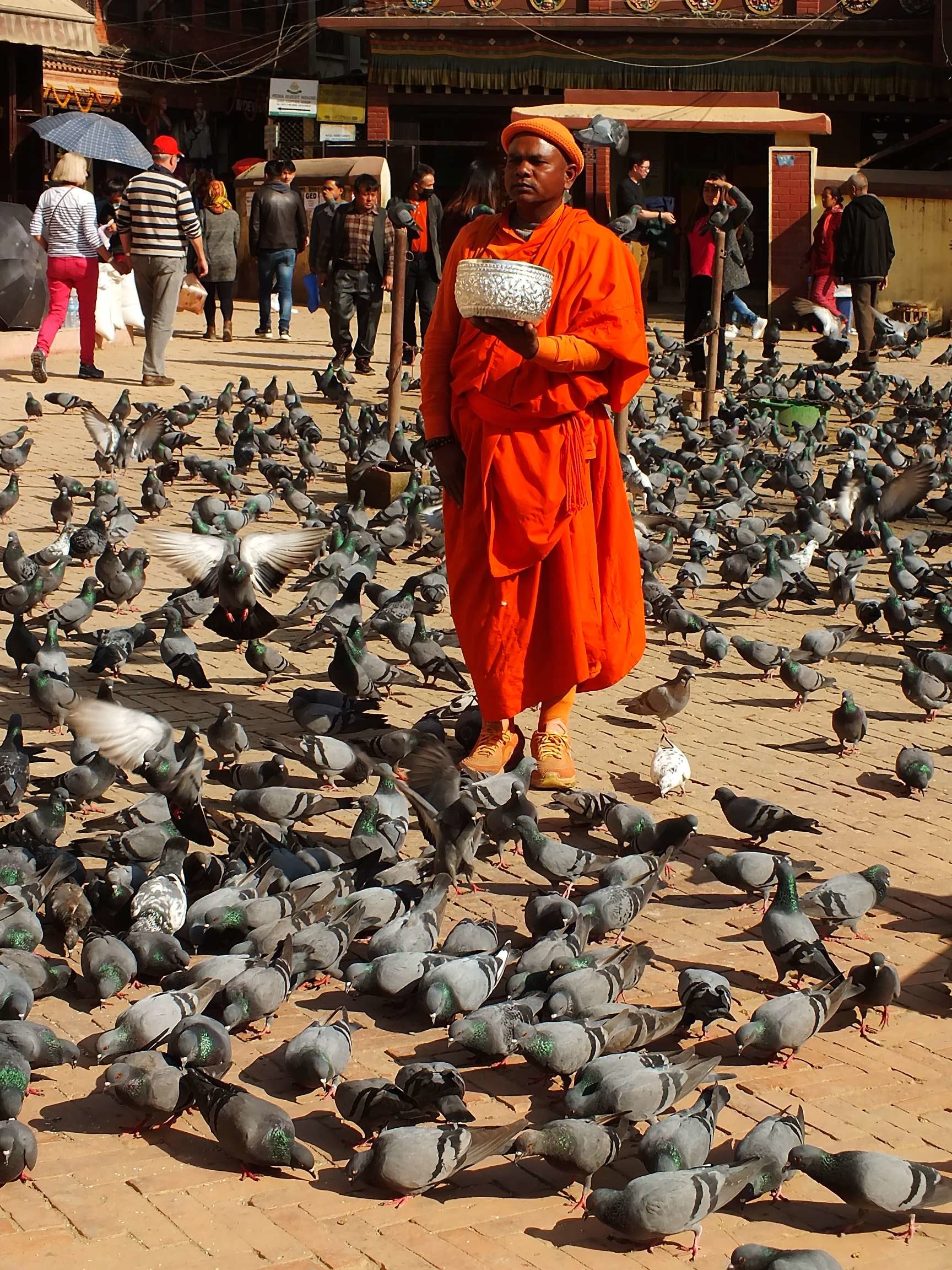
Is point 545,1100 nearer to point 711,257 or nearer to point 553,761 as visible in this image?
point 553,761

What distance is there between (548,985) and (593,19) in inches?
979

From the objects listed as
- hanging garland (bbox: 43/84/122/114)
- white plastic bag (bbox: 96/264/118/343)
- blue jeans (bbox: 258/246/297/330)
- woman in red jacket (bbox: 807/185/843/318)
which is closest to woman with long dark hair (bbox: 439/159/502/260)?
blue jeans (bbox: 258/246/297/330)

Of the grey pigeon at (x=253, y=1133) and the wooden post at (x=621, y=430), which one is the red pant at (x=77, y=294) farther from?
the grey pigeon at (x=253, y=1133)

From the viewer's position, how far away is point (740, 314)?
63.3ft

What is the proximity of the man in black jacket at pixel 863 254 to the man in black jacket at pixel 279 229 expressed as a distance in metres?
5.96

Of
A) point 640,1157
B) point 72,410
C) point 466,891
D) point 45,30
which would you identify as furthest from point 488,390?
point 45,30

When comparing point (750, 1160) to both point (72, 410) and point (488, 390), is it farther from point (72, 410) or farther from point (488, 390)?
point (72, 410)

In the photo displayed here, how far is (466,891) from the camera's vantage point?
517 cm

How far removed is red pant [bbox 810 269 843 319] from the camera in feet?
63.1

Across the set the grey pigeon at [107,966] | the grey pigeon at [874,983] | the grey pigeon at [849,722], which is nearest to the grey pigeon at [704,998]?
the grey pigeon at [874,983]

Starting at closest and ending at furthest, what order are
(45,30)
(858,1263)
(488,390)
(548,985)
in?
(858,1263)
(548,985)
(488,390)
(45,30)

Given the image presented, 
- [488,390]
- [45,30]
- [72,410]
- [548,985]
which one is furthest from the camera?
[45,30]

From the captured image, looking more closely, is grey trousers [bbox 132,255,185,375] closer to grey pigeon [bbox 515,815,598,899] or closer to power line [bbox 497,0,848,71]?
grey pigeon [bbox 515,815,598,899]

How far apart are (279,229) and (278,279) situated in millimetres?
823
